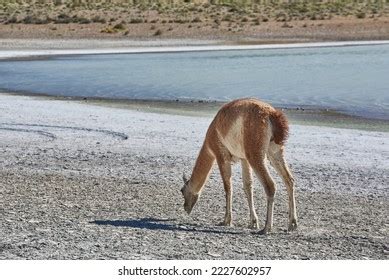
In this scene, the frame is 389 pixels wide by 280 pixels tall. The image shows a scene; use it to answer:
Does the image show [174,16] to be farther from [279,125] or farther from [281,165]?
[279,125]

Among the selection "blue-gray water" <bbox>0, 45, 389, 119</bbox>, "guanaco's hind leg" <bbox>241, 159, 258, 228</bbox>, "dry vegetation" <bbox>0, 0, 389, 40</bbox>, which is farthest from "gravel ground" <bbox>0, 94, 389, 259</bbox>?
"dry vegetation" <bbox>0, 0, 389, 40</bbox>

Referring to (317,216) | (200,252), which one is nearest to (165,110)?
(317,216)

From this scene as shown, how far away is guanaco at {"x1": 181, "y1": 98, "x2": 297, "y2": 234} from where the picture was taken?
9.52 m

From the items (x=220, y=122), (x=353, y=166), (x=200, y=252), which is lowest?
(x=353, y=166)

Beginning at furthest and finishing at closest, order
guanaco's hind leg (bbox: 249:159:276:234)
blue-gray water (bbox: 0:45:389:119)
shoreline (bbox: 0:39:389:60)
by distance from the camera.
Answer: shoreline (bbox: 0:39:389:60), blue-gray water (bbox: 0:45:389:119), guanaco's hind leg (bbox: 249:159:276:234)

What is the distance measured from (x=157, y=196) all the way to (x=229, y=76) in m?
20.2

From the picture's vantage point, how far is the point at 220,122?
1005 cm

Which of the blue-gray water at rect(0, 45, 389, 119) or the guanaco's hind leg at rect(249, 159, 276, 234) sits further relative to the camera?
the blue-gray water at rect(0, 45, 389, 119)

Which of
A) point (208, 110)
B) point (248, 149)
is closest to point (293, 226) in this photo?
point (248, 149)

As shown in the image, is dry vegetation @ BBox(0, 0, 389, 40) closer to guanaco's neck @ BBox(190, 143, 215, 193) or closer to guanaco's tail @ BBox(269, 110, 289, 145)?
guanaco's neck @ BBox(190, 143, 215, 193)

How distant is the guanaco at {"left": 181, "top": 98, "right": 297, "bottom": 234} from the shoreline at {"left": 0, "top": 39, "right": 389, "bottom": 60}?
3333 centimetres

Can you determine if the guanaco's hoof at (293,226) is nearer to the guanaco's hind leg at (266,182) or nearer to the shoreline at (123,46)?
the guanaco's hind leg at (266,182)

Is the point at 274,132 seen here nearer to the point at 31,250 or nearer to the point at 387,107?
the point at 31,250
